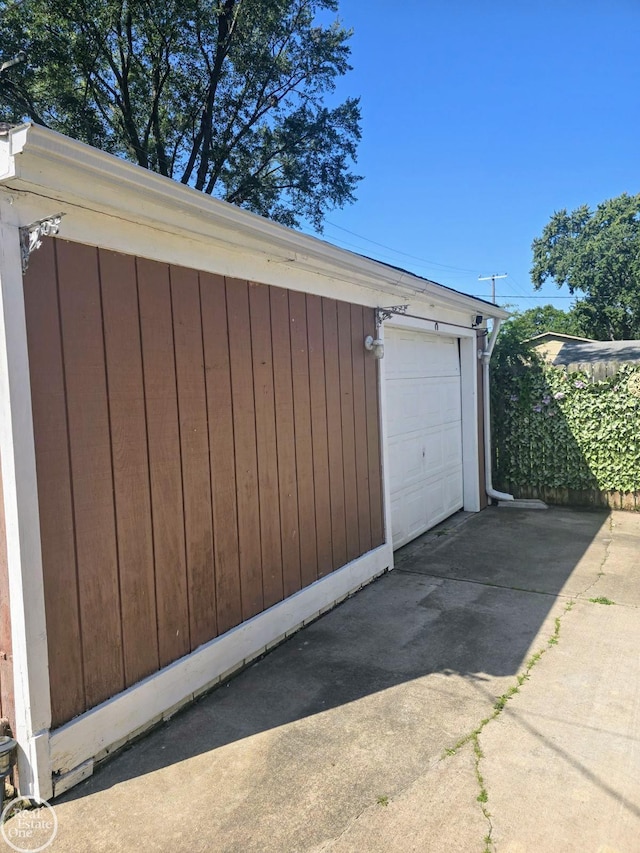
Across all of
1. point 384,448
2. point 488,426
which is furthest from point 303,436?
point 488,426

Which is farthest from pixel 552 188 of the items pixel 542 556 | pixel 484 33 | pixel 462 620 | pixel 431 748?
pixel 431 748

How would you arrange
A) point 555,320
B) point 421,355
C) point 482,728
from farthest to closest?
point 555,320
point 421,355
point 482,728

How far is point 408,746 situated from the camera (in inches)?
94.7

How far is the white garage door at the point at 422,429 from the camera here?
522cm

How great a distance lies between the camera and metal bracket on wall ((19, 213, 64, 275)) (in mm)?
2033

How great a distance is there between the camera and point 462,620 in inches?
145

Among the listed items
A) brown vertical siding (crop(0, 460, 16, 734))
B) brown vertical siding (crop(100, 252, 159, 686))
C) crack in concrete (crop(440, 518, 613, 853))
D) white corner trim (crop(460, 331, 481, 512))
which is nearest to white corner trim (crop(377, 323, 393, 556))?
crack in concrete (crop(440, 518, 613, 853))

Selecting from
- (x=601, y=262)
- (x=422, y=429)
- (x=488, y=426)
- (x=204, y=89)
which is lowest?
(x=488, y=426)

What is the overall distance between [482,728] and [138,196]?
2761 mm

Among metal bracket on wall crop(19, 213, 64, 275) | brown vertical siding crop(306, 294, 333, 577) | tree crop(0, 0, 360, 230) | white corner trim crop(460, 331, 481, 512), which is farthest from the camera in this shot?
tree crop(0, 0, 360, 230)

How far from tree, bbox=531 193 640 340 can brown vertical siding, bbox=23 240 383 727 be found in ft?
82.8

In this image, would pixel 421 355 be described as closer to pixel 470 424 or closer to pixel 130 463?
pixel 470 424

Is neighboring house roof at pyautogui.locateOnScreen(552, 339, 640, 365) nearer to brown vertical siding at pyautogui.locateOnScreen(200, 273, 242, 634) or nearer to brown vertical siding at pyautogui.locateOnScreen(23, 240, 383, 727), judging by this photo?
brown vertical siding at pyautogui.locateOnScreen(23, 240, 383, 727)

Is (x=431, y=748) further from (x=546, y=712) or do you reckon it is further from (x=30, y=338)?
(x=30, y=338)
